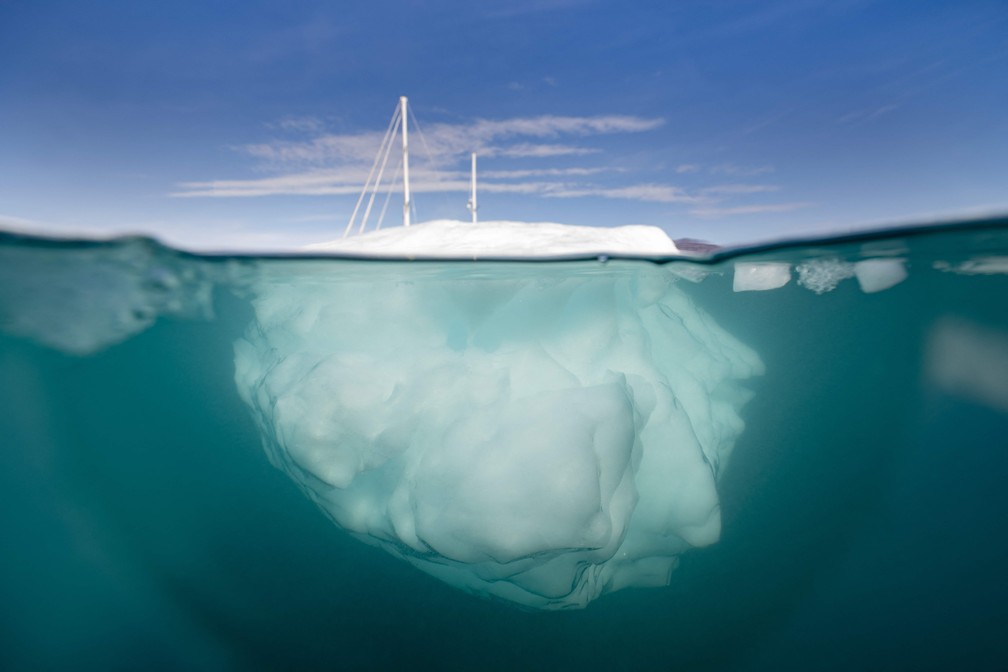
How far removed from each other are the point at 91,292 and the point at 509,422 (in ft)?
21.3

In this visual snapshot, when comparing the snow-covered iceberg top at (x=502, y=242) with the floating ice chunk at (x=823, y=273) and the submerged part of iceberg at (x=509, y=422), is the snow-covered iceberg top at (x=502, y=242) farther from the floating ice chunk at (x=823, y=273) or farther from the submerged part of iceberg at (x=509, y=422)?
the floating ice chunk at (x=823, y=273)

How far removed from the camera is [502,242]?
5578mm

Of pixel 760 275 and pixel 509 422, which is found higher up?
pixel 760 275

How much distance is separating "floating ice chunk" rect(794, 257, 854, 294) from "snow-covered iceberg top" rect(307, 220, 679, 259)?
2707 mm

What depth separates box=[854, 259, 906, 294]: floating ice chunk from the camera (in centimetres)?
674

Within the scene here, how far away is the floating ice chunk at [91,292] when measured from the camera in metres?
5.12

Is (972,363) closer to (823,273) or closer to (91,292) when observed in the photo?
(823,273)

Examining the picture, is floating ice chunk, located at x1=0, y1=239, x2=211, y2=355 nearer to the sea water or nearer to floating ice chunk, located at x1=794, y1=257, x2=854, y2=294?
the sea water

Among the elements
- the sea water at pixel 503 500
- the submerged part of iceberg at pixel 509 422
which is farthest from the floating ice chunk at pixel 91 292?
the submerged part of iceberg at pixel 509 422

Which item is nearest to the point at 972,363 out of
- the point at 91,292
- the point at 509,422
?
the point at 509,422

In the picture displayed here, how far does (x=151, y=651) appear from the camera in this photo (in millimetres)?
5312

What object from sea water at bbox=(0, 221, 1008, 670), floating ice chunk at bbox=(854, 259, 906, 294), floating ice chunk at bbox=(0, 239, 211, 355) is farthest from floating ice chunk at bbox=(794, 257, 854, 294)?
floating ice chunk at bbox=(0, 239, 211, 355)

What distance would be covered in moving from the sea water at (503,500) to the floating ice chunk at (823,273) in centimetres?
6

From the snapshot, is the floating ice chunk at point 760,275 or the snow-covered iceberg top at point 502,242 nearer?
the snow-covered iceberg top at point 502,242
